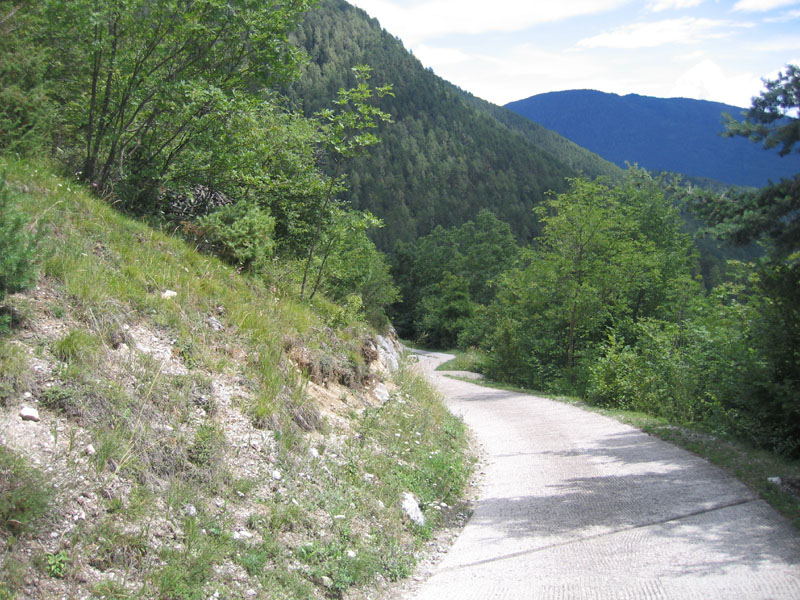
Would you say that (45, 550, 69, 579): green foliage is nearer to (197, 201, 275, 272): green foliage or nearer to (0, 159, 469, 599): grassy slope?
(0, 159, 469, 599): grassy slope

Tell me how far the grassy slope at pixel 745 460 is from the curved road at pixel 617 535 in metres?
0.18

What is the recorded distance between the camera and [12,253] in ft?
14.6

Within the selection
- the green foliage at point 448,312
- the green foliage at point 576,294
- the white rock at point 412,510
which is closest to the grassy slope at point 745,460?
the white rock at point 412,510

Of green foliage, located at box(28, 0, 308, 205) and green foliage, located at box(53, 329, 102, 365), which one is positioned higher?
green foliage, located at box(28, 0, 308, 205)

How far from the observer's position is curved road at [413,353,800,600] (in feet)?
13.7

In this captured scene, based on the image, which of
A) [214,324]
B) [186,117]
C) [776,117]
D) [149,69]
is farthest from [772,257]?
[149,69]

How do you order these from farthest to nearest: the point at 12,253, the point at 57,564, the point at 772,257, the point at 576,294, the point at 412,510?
the point at 576,294, the point at 772,257, the point at 412,510, the point at 12,253, the point at 57,564

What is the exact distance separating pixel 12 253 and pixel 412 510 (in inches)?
171

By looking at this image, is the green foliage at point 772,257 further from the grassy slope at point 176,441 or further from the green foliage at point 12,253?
the green foliage at point 12,253

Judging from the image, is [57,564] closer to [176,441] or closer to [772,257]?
[176,441]

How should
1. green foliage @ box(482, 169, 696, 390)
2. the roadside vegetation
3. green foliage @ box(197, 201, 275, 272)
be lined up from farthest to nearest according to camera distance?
green foliage @ box(482, 169, 696, 390) < green foliage @ box(197, 201, 275, 272) < the roadside vegetation

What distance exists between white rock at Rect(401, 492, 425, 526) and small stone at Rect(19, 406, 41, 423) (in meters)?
3.48

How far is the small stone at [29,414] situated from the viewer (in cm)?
386

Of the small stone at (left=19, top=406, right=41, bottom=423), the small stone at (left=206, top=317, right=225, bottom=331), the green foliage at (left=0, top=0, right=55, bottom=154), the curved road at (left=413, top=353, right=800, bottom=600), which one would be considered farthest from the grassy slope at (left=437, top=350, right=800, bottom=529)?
the green foliage at (left=0, top=0, right=55, bottom=154)
